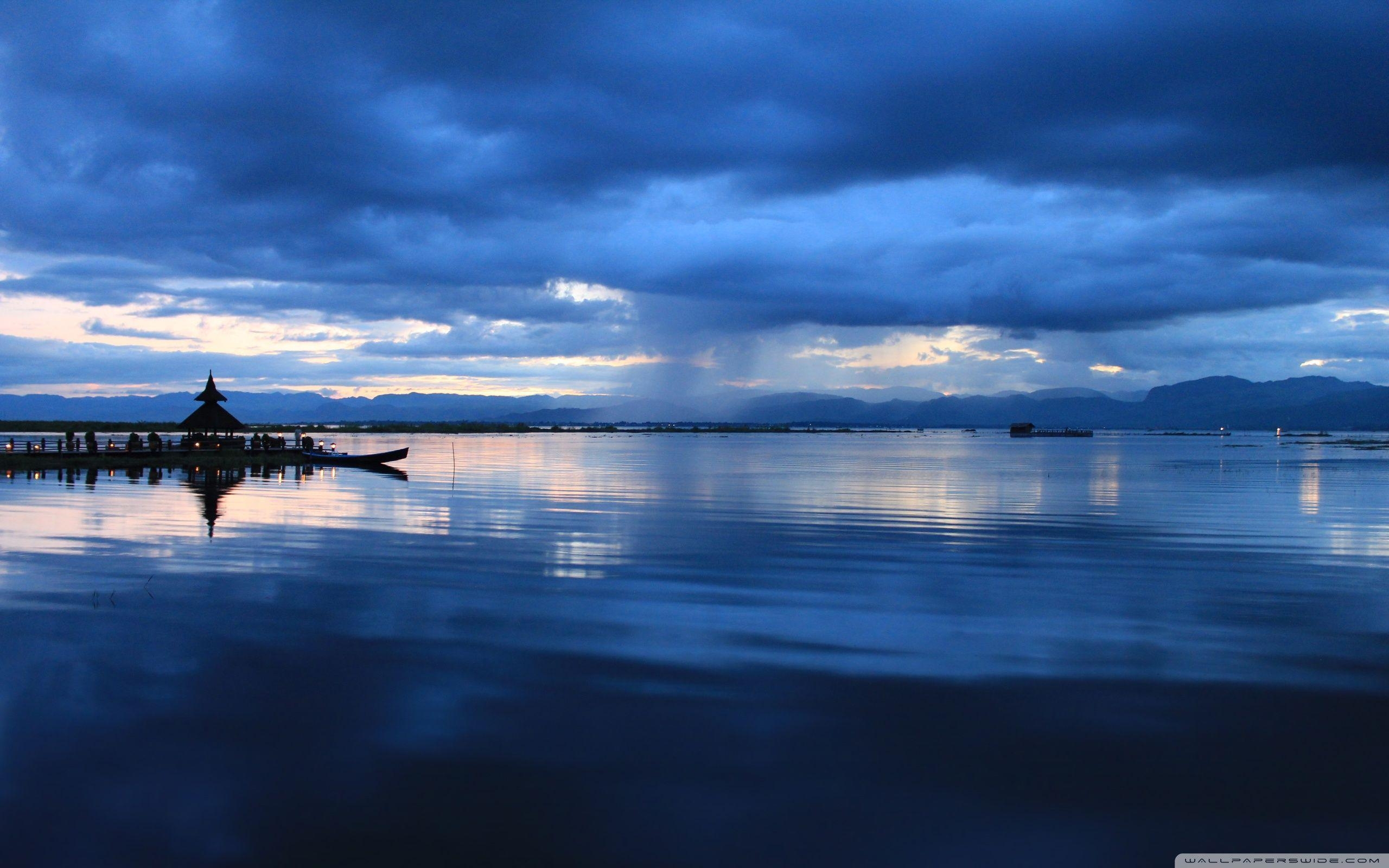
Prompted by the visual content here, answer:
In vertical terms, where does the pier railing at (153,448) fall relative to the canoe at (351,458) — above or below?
above

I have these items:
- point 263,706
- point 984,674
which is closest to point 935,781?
point 984,674

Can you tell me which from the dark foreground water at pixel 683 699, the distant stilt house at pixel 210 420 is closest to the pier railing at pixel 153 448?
the distant stilt house at pixel 210 420

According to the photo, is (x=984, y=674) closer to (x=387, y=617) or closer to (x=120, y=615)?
(x=387, y=617)

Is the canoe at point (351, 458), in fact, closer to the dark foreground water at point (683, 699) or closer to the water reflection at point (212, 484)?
the water reflection at point (212, 484)

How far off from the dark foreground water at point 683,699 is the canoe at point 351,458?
38.9 meters

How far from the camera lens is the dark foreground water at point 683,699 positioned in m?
7.31

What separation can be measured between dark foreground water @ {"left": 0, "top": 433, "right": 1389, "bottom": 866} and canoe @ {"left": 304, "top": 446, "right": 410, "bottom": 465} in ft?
128

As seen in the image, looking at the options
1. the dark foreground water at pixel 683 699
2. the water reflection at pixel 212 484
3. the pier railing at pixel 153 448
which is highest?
the pier railing at pixel 153 448

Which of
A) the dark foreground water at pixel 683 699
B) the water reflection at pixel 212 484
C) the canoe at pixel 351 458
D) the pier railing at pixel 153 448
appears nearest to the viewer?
the dark foreground water at pixel 683 699

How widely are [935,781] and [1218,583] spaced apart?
1267 cm

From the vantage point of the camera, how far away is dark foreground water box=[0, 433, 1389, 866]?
24.0ft

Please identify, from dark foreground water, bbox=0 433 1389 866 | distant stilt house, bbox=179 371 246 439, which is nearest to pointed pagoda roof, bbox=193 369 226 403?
distant stilt house, bbox=179 371 246 439

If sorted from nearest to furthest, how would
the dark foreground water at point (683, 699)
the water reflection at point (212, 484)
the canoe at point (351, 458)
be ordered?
the dark foreground water at point (683, 699), the water reflection at point (212, 484), the canoe at point (351, 458)

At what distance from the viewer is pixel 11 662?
11625 millimetres
